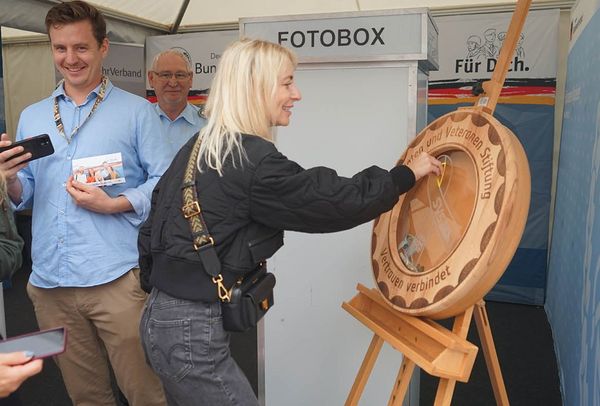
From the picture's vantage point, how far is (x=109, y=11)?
446 cm

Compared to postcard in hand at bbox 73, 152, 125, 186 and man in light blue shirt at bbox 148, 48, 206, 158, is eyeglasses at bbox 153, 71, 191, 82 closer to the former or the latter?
man in light blue shirt at bbox 148, 48, 206, 158

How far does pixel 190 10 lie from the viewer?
17.6ft

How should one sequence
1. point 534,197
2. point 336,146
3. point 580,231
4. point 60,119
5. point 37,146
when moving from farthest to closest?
point 534,197 → point 580,231 → point 336,146 → point 60,119 → point 37,146

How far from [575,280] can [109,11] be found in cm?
385

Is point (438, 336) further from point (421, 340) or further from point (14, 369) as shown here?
point (14, 369)

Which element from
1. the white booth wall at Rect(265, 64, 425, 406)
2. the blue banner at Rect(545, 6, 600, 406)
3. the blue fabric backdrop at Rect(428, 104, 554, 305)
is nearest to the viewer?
the blue banner at Rect(545, 6, 600, 406)

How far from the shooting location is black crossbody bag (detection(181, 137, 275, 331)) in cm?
127

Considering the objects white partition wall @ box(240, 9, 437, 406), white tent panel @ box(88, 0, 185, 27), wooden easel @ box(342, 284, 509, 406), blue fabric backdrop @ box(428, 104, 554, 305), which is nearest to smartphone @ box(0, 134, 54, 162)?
white partition wall @ box(240, 9, 437, 406)

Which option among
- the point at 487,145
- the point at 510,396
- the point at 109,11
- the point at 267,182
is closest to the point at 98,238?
the point at 267,182

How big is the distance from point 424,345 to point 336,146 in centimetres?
94

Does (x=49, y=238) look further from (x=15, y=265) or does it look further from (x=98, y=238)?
(x=15, y=265)

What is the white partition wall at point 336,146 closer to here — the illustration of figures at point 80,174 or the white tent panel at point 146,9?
the illustration of figures at point 80,174

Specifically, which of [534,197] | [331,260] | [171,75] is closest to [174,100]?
[171,75]

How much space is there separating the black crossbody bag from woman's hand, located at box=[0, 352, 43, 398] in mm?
409
